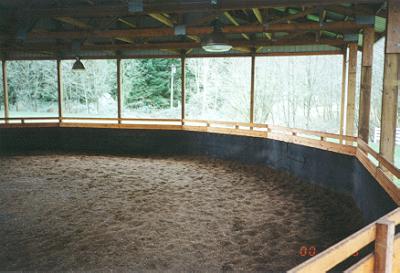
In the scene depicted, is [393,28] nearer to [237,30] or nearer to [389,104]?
[389,104]

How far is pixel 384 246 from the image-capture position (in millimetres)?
2043

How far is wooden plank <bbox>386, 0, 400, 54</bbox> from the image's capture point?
4402 millimetres

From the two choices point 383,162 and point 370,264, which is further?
point 383,162

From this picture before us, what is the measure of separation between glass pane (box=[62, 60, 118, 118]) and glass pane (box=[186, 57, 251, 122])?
4872 millimetres

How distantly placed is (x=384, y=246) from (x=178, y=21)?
271 inches

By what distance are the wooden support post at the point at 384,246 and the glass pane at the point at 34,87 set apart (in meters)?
23.0

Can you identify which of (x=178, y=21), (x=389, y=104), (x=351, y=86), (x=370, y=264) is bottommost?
(x=370, y=264)

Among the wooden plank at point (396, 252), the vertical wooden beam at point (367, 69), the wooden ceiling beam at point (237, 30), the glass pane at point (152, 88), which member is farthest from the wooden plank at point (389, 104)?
the glass pane at point (152, 88)

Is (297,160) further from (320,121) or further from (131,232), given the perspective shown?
(320,121)

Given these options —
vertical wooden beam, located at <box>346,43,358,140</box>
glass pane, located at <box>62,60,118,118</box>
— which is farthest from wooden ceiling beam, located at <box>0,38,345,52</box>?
glass pane, located at <box>62,60,118,118</box>

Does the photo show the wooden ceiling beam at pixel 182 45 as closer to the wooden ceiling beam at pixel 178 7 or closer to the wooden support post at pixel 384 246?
the wooden ceiling beam at pixel 178 7
